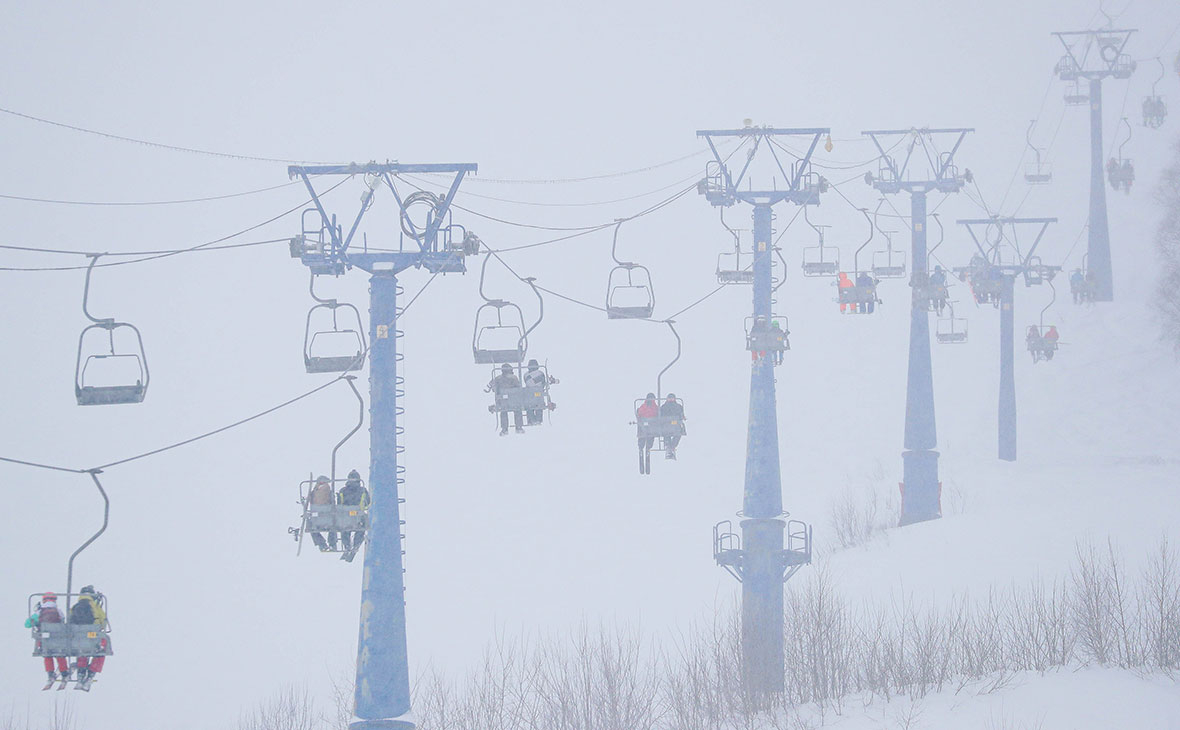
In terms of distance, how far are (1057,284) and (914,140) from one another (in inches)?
1814

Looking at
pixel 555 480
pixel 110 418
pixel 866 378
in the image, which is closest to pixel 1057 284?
pixel 866 378

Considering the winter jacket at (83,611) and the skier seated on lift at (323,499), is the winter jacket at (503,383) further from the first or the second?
the winter jacket at (83,611)

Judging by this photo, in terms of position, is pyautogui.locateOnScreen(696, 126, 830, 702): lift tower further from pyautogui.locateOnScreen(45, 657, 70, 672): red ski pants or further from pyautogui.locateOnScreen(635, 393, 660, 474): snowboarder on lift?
pyautogui.locateOnScreen(45, 657, 70, 672): red ski pants

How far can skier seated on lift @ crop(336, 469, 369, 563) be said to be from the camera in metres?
15.2

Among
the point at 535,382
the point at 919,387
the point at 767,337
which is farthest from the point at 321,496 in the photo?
the point at 919,387

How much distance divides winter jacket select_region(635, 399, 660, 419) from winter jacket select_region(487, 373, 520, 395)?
262 cm

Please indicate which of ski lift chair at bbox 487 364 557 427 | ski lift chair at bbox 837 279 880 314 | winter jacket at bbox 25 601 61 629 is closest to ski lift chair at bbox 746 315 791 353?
ski lift chair at bbox 837 279 880 314

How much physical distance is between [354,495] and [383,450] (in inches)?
69.4

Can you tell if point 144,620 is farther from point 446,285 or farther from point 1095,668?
point 446,285

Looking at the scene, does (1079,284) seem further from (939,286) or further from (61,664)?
(61,664)

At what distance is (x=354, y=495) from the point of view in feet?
49.9

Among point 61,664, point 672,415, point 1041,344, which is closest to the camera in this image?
point 61,664

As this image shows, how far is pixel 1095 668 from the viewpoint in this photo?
21.2m

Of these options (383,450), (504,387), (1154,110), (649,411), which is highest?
(1154,110)
